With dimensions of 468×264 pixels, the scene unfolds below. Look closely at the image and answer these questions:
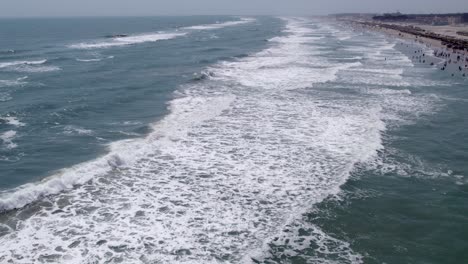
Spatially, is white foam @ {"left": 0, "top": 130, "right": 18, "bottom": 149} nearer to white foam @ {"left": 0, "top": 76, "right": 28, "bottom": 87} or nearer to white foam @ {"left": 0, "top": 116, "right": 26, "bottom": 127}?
white foam @ {"left": 0, "top": 116, "right": 26, "bottom": 127}

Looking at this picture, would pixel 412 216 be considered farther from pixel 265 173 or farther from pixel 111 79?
pixel 111 79

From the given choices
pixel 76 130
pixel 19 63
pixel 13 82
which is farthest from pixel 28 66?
pixel 76 130

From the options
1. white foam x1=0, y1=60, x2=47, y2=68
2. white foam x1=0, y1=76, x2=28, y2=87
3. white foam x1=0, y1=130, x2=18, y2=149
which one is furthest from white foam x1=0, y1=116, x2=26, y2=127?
Answer: white foam x1=0, y1=60, x2=47, y2=68

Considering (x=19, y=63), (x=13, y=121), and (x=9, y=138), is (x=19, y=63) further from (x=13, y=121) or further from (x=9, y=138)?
(x=9, y=138)

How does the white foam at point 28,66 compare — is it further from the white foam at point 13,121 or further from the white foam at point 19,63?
the white foam at point 13,121

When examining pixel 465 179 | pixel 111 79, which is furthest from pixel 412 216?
pixel 111 79

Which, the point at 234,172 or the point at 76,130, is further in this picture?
the point at 76,130
